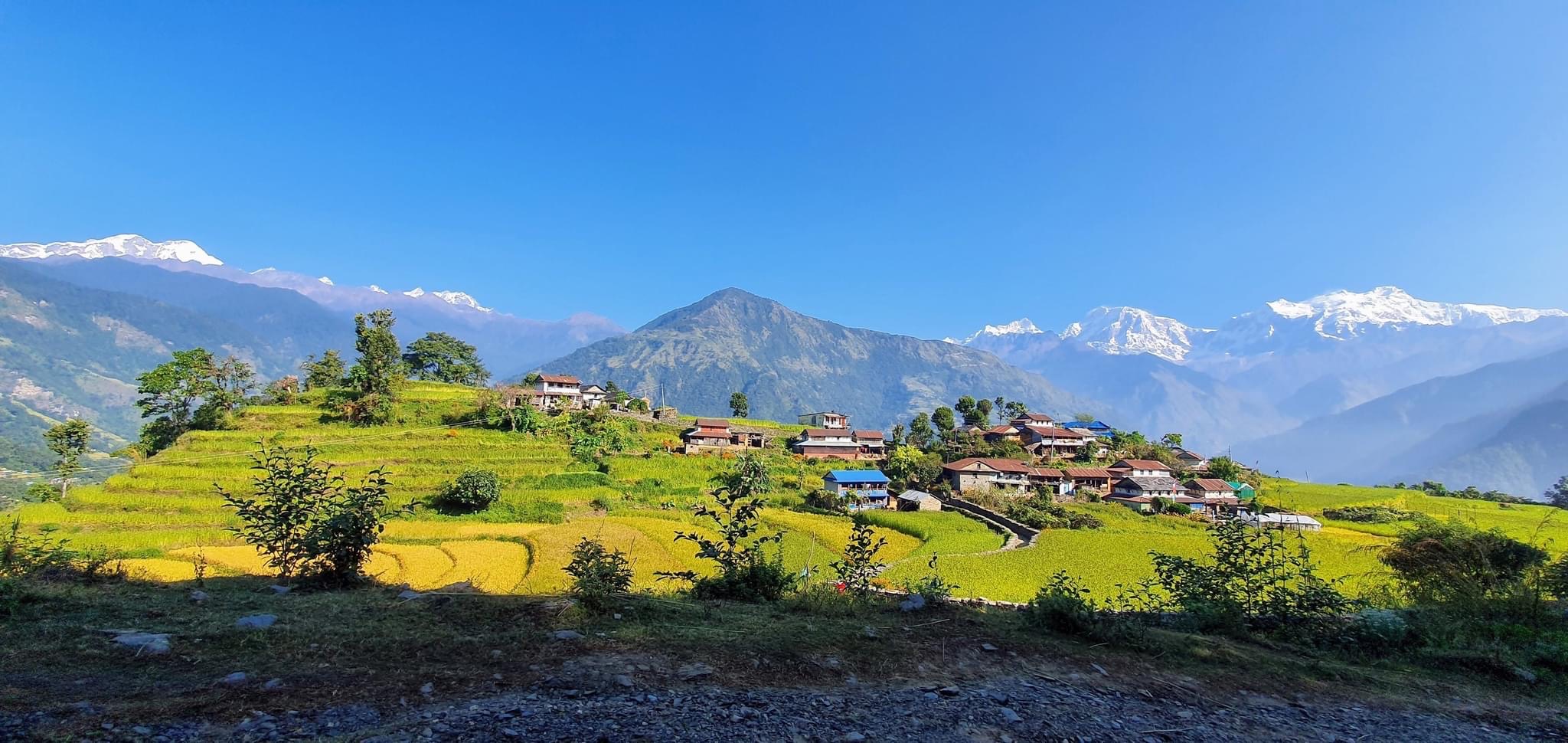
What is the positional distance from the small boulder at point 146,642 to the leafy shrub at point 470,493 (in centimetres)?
3373

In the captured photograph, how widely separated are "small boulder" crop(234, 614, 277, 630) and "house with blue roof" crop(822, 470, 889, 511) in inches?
1795

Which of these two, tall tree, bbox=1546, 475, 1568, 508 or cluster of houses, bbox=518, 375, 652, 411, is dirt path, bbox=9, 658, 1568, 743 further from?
tall tree, bbox=1546, 475, 1568, 508

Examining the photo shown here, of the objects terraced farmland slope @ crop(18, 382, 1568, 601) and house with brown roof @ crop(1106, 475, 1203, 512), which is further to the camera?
house with brown roof @ crop(1106, 475, 1203, 512)

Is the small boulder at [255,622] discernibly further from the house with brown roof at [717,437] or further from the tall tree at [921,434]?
the tall tree at [921,434]

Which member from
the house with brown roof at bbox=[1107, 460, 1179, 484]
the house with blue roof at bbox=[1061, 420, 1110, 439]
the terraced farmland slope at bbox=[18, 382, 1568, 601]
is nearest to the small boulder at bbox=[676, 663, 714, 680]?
the terraced farmland slope at bbox=[18, 382, 1568, 601]

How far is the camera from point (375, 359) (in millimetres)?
53719

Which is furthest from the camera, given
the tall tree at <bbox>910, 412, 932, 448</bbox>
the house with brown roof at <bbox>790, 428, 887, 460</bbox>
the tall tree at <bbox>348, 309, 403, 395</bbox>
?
the tall tree at <bbox>910, 412, 932, 448</bbox>

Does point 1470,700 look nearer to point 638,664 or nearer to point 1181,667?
point 1181,667

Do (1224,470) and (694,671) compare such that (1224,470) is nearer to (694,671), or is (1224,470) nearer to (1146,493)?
(1146,493)

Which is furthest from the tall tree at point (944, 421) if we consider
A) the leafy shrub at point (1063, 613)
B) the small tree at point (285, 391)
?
the leafy shrub at point (1063, 613)

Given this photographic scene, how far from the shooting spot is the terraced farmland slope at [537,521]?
81.5 feet

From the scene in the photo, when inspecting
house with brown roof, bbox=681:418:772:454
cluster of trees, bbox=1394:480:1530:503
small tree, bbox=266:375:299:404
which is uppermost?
small tree, bbox=266:375:299:404

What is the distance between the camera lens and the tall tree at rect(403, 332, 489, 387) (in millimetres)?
82938

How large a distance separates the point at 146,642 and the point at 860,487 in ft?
162
